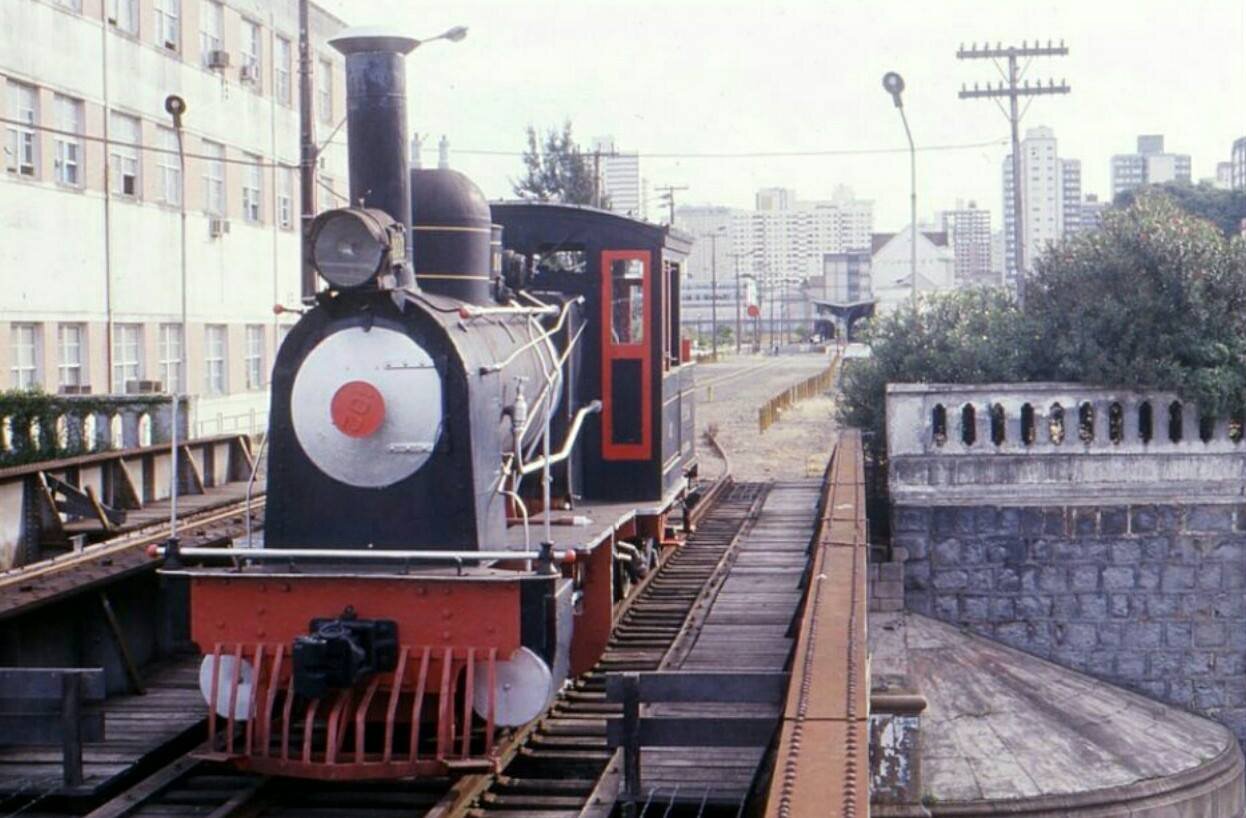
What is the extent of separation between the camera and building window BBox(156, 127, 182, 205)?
87.2 ft

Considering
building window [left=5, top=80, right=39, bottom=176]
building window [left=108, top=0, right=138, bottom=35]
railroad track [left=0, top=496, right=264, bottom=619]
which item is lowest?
railroad track [left=0, top=496, right=264, bottom=619]

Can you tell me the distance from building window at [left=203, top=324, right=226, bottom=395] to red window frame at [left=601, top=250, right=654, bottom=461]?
59.3 ft

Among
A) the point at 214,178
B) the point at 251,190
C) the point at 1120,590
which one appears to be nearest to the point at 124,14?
the point at 214,178

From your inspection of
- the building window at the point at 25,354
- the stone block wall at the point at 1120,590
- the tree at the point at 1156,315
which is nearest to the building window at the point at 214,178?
the building window at the point at 25,354

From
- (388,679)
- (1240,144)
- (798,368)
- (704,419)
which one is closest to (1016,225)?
(704,419)

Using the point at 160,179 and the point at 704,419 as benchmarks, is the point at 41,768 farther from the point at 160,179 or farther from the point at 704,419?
the point at 704,419

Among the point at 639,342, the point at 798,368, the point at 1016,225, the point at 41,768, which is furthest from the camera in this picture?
the point at 798,368

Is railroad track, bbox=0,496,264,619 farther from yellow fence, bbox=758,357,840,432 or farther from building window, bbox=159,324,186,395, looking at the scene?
yellow fence, bbox=758,357,840,432

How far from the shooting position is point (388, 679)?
26.3 ft

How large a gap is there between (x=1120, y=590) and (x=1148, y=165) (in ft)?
425

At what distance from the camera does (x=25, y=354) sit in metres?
22.4

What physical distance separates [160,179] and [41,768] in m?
19.5

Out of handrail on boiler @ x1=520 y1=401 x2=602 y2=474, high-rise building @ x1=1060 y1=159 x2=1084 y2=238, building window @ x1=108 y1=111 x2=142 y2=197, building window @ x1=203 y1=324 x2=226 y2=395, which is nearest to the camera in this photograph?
handrail on boiler @ x1=520 y1=401 x2=602 y2=474

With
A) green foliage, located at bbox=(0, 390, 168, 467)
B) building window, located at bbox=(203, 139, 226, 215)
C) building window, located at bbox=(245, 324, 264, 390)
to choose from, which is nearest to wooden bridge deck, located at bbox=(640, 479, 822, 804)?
green foliage, located at bbox=(0, 390, 168, 467)
